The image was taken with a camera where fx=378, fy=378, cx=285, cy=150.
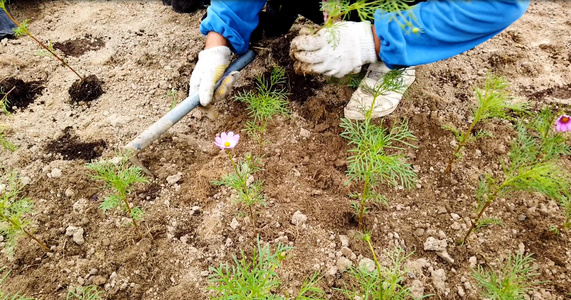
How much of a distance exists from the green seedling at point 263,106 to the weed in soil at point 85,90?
0.98 metres

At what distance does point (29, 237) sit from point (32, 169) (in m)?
0.46

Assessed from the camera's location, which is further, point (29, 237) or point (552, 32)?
point (552, 32)

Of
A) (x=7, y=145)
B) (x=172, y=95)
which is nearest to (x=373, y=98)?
(x=172, y=95)

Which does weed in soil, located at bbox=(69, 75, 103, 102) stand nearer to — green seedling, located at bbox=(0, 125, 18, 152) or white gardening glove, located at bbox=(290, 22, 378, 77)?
green seedling, located at bbox=(0, 125, 18, 152)

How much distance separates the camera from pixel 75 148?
218cm

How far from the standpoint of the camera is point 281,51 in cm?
274

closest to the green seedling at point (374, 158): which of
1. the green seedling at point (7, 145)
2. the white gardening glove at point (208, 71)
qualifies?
the white gardening glove at point (208, 71)

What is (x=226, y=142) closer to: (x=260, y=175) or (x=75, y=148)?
(x=260, y=175)

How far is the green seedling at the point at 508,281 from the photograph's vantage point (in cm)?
137

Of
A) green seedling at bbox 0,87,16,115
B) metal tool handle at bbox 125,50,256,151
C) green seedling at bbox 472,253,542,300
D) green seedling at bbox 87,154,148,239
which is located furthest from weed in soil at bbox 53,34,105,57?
green seedling at bbox 472,253,542,300

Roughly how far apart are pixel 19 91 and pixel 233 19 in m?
1.50

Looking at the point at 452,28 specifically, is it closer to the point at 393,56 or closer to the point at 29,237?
the point at 393,56

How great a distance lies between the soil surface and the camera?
5.57 feet

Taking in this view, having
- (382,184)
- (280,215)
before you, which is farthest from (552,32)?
(280,215)
